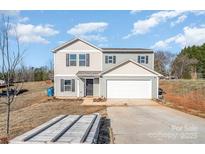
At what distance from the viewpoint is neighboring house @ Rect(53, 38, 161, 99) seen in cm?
2547

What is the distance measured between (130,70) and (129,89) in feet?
5.64

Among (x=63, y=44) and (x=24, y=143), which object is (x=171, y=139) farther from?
(x=63, y=44)

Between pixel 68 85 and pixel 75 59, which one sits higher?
pixel 75 59

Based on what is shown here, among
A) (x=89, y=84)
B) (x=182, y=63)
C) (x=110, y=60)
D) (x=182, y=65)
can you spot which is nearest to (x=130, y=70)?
(x=110, y=60)

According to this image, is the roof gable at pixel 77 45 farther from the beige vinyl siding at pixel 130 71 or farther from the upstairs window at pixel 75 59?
the beige vinyl siding at pixel 130 71

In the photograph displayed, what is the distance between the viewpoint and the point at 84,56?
2652 cm

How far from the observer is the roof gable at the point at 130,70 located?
25.5 m

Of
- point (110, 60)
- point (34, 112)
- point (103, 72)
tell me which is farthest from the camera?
point (110, 60)

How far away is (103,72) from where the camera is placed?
83.4 feet

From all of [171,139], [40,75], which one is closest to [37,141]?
[171,139]

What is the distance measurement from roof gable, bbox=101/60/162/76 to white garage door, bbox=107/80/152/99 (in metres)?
0.72

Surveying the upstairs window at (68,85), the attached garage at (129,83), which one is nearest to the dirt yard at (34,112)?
the upstairs window at (68,85)

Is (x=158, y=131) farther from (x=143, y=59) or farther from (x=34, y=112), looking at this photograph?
(x=143, y=59)
